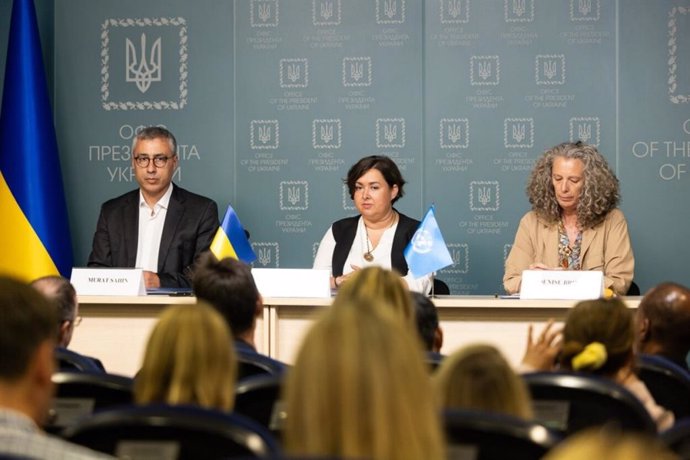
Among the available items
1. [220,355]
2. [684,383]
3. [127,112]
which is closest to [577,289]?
[684,383]

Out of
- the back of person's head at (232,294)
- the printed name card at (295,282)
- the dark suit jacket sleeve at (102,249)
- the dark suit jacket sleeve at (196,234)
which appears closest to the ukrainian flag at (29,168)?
the dark suit jacket sleeve at (102,249)

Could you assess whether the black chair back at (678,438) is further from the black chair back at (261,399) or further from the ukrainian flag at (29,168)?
the ukrainian flag at (29,168)

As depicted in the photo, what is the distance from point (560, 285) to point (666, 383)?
2.19m

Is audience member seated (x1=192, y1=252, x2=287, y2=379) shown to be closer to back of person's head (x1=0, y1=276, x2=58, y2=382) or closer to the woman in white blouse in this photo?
back of person's head (x1=0, y1=276, x2=58, y2=382)

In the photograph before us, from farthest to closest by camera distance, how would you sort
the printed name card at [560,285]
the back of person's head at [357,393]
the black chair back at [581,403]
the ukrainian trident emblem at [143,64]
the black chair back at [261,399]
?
the ukrainian trident emblem at [143,64]
the printed name card at [560,285]
the black chair back at [261,399]
the black chair back at [581,403]
the back of person's head at [357,393]

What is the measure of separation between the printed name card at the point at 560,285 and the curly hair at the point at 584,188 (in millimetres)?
944

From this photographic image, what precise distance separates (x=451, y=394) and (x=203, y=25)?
6.23m

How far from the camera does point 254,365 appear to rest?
3.21 meters

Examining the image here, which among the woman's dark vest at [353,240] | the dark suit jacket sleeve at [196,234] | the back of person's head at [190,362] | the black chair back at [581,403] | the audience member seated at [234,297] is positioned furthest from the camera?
the dark suit jacket sleeve at [196,234]

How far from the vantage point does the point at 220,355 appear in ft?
7.80

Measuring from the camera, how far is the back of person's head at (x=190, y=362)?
2361 millimetres

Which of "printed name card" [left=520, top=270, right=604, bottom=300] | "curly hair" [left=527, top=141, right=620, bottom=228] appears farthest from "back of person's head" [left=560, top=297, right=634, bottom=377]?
"curly hair" [left=527, top=141, right=620, bottom=228]

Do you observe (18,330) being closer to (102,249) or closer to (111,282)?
(111,282)

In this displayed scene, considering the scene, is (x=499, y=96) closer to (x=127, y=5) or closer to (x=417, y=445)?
(x=127, y=5)
